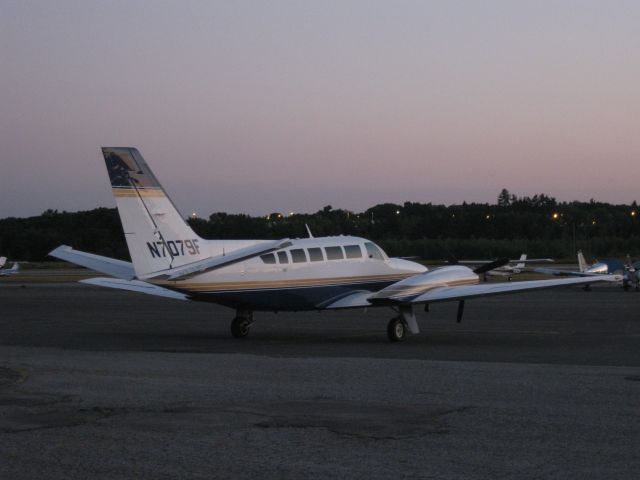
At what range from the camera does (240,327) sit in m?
25.4

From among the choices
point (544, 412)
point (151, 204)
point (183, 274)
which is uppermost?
point (151, 204)

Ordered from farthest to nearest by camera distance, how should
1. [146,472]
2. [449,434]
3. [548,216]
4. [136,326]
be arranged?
[548,216]
[136,326]
[449,434]
[146,472]

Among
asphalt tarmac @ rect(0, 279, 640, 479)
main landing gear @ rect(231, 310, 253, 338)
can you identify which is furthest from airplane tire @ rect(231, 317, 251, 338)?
asphalt tarmac @ rect(0, 279, 640, 479)

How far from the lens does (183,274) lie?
22578mm

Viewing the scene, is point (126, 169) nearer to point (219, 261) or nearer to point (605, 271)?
point (219, 261)

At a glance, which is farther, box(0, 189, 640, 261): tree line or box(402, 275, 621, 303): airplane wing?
box(0, 189, 640, 261): tree line

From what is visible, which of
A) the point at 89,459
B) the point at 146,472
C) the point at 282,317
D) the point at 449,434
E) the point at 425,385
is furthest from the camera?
the point at 282,317

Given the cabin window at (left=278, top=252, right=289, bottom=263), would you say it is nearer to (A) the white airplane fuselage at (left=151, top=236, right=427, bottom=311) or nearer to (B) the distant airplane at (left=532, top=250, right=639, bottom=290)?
(A) the white airplane fuselage at (left=151, top=236, right=427, bottom=311)

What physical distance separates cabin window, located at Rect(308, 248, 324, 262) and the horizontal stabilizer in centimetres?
64

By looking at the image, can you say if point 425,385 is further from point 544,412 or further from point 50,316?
point 50,316

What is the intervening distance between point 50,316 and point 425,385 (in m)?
23.3

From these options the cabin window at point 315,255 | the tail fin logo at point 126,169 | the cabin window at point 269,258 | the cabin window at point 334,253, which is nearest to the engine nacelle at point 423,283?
the cabin window at point 334,253

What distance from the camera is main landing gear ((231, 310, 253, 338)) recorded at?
25.3 meters

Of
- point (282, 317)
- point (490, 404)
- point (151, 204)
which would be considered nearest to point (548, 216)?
point (282, 317)
